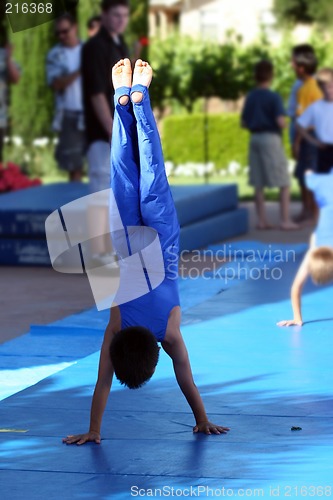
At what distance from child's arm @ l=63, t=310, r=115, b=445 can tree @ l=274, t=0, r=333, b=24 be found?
3266 cm

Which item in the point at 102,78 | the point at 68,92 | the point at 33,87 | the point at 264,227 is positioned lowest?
the point at 264,227

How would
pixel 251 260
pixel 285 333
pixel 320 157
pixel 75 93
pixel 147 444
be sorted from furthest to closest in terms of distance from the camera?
pixel 75 93 < pixel 320 157 < pixel 251 260 < pixel 285 333 < pixel 147 444

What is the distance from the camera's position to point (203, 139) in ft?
69.1

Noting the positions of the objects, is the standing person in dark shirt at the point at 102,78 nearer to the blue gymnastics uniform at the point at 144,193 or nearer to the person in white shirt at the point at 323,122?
the person in white shirt at the point at 323,122

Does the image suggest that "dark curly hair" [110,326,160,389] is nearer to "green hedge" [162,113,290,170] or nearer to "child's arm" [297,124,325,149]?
"child's arm" [297,124,325,149]

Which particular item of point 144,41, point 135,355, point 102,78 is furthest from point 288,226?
point 135,355

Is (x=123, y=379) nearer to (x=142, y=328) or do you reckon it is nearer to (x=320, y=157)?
(x=142, y=328)

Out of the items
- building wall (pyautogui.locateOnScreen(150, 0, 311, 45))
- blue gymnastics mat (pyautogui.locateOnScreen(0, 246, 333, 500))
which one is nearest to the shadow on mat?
blue gymnastics mat (pyautogui.locateOnScreen(0, 246, 333, 500))

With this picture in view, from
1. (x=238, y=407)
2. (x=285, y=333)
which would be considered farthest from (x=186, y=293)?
(x=238, y=407)

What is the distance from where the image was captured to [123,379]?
483 centimetres

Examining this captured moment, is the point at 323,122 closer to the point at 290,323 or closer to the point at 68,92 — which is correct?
the point at 68,92

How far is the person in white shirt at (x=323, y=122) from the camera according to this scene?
11.9 metres

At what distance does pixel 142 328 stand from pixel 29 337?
2.83 meters

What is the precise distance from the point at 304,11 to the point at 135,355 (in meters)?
35.1
